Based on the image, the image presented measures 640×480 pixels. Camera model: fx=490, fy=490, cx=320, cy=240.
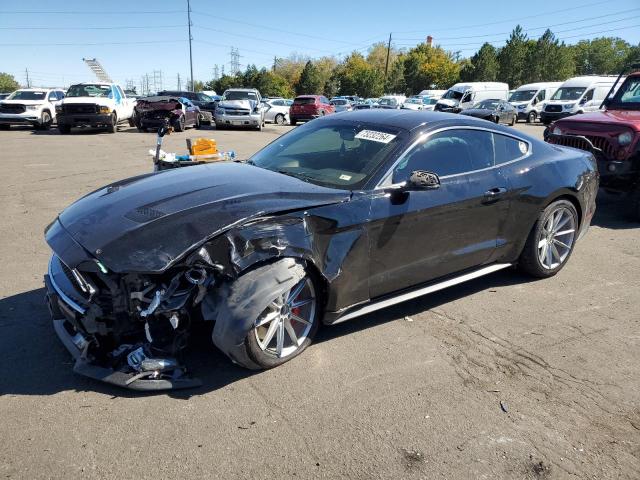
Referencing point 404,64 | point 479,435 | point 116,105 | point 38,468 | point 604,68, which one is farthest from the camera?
point 604,68

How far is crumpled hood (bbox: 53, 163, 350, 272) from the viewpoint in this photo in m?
2.81

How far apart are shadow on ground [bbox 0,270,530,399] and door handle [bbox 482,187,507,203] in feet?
3.17

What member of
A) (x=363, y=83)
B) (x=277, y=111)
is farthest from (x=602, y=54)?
(x=277, y=111)

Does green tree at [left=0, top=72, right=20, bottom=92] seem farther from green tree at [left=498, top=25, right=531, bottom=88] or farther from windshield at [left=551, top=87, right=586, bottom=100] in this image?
windshield at [left=551, top=87, right=586, bottom=100]

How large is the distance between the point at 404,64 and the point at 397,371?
247 feet

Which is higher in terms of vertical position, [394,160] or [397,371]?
[394,160]

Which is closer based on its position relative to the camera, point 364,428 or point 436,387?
point 364,428

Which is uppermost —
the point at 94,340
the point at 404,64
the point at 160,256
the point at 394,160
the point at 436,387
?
the point at 404,64

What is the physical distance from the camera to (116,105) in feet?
64.8

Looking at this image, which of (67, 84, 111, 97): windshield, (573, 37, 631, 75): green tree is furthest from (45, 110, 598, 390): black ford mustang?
(573, 37, 631, 75): green tree

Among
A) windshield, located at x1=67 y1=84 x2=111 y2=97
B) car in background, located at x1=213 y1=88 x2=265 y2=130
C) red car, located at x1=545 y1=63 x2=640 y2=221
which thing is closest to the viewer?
red car, located at x1=545 y1=63 x2=640 y2=221

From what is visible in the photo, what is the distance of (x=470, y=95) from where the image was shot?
1259 inches

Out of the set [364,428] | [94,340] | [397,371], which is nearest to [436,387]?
[397,371]

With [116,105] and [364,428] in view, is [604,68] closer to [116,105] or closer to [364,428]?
[116,105]
